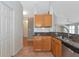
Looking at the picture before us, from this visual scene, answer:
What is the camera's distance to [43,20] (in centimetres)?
729

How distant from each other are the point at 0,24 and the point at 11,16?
156cm

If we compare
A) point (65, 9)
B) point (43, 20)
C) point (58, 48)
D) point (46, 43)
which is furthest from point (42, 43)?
point (58, 48)

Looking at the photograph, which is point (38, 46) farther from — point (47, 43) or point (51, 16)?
point (51, 16)

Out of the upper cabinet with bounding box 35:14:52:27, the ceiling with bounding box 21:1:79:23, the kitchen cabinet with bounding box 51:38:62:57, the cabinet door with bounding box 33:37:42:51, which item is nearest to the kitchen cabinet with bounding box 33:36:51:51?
the cabinet door with bounding box 33:37:42:51

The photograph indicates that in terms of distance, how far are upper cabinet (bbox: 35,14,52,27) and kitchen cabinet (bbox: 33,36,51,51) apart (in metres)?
0.72

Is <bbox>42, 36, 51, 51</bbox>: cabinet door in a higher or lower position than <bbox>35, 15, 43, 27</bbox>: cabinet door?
lower

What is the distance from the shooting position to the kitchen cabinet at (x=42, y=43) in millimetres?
7094

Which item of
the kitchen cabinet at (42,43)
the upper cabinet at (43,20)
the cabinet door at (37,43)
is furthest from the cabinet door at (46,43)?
the upper cabinet at (43,20)

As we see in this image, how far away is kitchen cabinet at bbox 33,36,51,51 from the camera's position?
7.09m

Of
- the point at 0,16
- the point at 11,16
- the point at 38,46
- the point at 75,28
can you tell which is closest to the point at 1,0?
the point at 0,16

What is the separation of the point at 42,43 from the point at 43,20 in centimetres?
120

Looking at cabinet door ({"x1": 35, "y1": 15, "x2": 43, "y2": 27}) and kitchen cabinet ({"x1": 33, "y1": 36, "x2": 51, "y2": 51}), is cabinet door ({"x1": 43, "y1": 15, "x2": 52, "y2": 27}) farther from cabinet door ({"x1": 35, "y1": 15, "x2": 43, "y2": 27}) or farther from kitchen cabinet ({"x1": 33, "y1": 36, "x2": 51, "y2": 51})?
kitchen cabinet ({"x1": 33, "y1": 36, "x2": 51, "y2": 51})

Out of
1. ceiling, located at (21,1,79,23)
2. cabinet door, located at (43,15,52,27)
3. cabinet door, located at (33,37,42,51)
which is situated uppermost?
ceiling, located at (21,1,79,23)

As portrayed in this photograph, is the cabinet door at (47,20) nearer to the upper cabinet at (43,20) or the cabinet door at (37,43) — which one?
the upper cabinet at (43,20)
